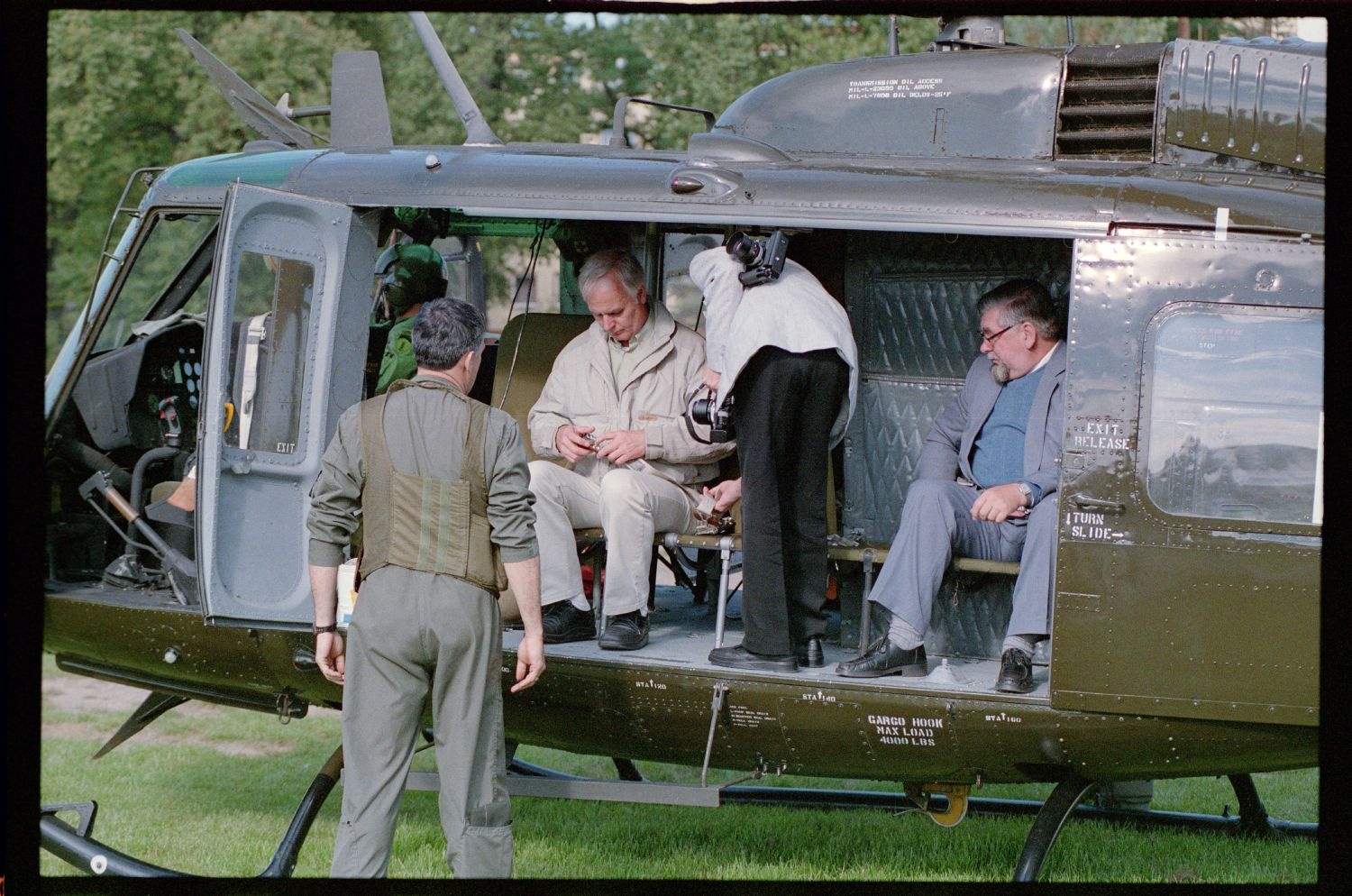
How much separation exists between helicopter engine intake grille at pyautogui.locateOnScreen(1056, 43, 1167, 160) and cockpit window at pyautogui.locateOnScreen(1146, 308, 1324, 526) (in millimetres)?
1036

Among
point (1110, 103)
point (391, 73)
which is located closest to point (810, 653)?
point (1110, 103)

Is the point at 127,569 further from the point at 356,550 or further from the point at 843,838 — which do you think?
the point at 843,838

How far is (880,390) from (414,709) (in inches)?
95.1

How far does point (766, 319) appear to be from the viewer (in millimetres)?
5047

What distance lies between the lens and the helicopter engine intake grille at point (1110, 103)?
534cm

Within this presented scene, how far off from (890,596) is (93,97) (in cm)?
1774

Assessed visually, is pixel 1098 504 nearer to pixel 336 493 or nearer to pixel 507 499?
pixel 507 499

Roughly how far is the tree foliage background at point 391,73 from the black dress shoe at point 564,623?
44.3ft

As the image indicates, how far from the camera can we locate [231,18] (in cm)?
2111

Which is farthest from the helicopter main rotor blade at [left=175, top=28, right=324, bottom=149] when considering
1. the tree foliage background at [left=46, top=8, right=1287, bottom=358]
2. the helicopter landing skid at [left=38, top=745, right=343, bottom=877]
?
the tree foliage background at [left=46, top=8, right=1287, bottom=358]

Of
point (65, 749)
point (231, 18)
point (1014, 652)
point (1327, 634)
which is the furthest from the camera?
point (231, 18)

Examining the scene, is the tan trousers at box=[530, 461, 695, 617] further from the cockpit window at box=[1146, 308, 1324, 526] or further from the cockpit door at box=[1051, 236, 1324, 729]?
the cockpit window at box=[1146, 308, 1324, 526]

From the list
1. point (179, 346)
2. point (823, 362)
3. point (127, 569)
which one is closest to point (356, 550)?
point (127, 569)

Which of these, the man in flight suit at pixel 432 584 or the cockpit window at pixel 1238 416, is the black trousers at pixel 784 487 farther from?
the cockpit window at pixel 1238 416
